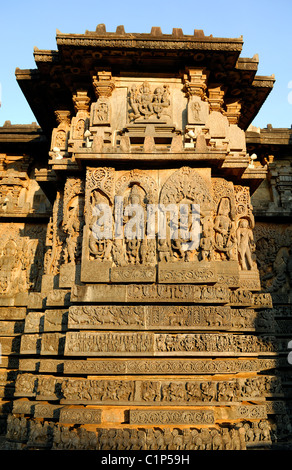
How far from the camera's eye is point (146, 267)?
6656 mm

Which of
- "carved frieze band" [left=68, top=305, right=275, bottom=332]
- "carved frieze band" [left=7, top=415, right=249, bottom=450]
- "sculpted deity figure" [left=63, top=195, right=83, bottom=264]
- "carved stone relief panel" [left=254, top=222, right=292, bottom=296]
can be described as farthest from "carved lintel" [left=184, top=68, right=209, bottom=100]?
"carved frieze band" [left=7, top=415, right=249, bottom=450]

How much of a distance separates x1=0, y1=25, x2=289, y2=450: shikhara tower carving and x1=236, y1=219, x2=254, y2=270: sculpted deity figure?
0.02m

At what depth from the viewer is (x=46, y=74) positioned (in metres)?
8.48

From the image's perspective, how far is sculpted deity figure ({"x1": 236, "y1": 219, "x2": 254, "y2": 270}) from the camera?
7797mm

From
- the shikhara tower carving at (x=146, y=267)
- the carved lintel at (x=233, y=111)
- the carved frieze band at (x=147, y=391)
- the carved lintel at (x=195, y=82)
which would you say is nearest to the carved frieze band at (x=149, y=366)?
the shikhara tower carving at (x=146, y=267)

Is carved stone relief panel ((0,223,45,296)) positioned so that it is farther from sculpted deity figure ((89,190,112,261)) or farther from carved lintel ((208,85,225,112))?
carved lintel ((208,85,225,112))

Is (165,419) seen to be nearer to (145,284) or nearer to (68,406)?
(68,406)

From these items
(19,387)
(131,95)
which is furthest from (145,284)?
(131,95)

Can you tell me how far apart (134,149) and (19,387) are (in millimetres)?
4957

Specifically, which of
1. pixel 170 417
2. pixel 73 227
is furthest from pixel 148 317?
pixel 73 227

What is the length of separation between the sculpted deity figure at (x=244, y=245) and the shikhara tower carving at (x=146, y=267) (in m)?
0.02

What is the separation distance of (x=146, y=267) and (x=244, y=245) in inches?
96.8

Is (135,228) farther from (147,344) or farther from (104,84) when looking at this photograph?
(104,84)

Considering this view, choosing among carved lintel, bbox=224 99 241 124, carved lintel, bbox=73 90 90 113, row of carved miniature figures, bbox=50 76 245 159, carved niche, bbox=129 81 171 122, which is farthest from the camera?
carved lintel, bbox=224 99 241 124
